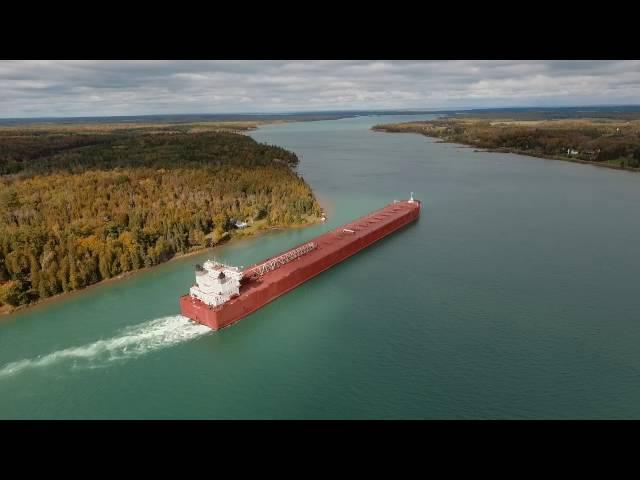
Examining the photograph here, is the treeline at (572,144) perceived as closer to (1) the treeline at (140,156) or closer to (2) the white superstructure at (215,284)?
(1) the treeline at (140,156)

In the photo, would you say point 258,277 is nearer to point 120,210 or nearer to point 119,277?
point 119,277

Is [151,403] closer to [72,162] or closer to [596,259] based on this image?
[596,259]

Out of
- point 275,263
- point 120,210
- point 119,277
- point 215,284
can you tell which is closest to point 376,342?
point 215,284

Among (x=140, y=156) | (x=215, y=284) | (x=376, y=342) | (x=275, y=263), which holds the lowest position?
(x=376, y=342)

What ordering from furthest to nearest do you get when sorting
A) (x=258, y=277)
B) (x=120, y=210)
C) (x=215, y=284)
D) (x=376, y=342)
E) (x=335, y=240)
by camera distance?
(x=120, y=210) < (x=335, y=240) < (x=258, y=277) < (x=215, y=284) < (x=376, y=342)

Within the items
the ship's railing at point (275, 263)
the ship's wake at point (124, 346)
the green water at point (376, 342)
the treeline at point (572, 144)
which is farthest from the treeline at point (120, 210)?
the treeline at point (572, 144)

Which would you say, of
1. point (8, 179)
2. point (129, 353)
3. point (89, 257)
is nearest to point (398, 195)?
point (89, 257)

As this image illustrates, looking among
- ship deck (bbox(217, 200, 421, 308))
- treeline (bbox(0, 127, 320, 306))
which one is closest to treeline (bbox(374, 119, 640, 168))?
ship deck (bbox(217, 200, 421, 308))

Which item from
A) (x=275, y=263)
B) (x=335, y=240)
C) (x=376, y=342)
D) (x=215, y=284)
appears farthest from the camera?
(x=335, y=240)

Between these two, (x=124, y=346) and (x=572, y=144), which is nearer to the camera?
(x=124, y=346)
